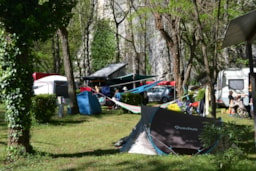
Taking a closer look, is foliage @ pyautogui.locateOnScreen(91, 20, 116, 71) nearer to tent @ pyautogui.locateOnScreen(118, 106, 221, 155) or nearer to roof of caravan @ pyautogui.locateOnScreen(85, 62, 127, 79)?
roof of caravan @ pyautogui.locateOnScreen(85, 62, 127, 79)

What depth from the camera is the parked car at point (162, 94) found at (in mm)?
23298

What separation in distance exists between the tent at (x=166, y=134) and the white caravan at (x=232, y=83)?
10594 millimetres

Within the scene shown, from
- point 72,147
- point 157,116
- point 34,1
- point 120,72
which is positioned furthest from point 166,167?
point 120,72

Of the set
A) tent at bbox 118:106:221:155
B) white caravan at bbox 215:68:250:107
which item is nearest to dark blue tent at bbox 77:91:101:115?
white caravan at bbox 215:68:250:107

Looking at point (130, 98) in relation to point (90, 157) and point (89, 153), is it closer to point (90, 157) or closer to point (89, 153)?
point (89, 153)

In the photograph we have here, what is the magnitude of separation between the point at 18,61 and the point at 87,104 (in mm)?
8122

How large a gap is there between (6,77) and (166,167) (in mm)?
3278

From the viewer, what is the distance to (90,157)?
6328mm

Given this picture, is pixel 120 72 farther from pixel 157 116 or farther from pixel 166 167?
pixel 166 167

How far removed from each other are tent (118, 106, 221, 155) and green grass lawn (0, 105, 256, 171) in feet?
0.93

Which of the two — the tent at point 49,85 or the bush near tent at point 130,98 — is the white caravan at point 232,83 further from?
the tent at point 49,85

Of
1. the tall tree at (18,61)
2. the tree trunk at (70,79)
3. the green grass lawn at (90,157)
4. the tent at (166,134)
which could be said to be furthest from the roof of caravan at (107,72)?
the tall tree at (18,61)

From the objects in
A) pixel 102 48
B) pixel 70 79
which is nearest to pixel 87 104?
pixel 70 79

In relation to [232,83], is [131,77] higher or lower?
higher
